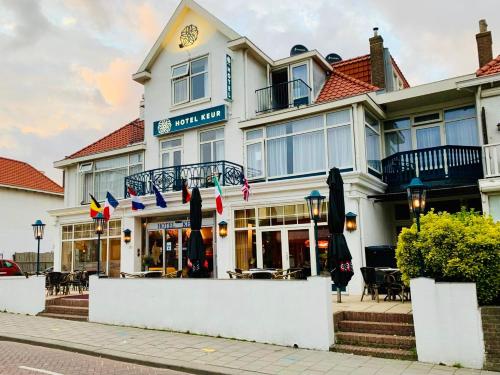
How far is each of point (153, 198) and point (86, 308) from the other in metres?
5.43

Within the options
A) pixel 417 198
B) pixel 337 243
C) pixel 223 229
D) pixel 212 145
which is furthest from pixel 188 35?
pixel 417 198

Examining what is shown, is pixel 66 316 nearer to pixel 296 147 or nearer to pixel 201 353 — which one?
pixel 201 353

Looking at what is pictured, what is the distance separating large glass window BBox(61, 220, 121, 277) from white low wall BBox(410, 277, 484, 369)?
1411 cm

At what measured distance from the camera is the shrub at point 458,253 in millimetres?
7695

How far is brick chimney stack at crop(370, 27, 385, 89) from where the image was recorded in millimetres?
17516

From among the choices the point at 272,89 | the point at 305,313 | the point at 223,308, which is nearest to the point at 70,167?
the point at 272,89

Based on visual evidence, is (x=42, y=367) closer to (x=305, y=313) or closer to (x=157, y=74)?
(x=305, y=313)

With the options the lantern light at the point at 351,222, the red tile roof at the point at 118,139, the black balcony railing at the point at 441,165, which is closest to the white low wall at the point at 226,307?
the lantern light at the point at 351,222

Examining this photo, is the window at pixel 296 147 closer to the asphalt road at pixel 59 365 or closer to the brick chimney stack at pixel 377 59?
the brick chimney stack at pixel 377 59

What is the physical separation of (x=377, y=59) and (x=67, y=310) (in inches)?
550

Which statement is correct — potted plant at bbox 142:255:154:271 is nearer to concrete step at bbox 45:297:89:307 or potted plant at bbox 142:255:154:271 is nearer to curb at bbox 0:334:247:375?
concrete step at bbox 45:297:89:307

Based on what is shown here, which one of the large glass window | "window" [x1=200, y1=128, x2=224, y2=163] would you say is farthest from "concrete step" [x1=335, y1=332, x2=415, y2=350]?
the large glass window

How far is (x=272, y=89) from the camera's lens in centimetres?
1811

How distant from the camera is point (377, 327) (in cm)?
866
